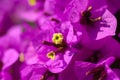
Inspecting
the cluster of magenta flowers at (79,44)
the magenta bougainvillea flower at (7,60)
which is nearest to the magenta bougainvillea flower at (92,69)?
the cluster of magenta flowers at (79,44)

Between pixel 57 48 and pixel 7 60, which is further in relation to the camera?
pixel 7 60

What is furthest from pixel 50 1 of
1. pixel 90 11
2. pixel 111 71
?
pixel 111 71

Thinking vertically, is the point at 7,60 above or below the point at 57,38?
below

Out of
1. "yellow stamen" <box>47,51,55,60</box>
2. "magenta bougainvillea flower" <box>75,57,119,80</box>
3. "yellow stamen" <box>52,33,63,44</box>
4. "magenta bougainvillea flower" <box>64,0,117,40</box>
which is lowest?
"magenta bougainvillea flower" <box>75,57,119,80</box>

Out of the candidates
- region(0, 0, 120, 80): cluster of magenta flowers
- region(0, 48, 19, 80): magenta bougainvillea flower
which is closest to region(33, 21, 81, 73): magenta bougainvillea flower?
region(0, 0, 120, 80): cluster of magenta flowers

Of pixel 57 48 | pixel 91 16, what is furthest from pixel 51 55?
pixel 91 16

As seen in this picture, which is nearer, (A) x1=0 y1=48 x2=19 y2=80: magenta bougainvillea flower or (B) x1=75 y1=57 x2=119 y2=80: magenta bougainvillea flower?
(B) x1=75 y1=57 x2=119 y2=80: magenta bougainvillea flower

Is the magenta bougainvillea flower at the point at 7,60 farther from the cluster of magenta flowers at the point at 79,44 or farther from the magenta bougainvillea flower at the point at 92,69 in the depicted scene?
the magenta bougainvillea flower at the point at 92,69

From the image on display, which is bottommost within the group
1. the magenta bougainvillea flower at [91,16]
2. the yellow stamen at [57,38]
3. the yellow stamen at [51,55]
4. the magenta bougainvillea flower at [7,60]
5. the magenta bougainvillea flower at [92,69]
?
the magenta bougainvillea flower at [7,60]

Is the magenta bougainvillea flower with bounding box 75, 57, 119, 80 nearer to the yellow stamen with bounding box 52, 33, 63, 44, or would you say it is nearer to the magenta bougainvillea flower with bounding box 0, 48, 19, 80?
the yellow stamen with bounding box 52, 33, 63, 44

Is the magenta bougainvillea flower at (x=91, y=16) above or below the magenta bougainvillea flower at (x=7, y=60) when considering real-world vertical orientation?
above

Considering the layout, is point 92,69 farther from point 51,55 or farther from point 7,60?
point 7,60
